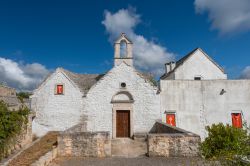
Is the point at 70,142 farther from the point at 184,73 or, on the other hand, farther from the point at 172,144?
the point at 184,73

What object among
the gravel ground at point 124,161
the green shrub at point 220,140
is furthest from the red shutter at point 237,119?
the green shrub at point 220,140

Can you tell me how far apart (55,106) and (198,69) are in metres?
15.4

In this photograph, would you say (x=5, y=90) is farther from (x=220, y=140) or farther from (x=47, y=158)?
(x=220, y=140)

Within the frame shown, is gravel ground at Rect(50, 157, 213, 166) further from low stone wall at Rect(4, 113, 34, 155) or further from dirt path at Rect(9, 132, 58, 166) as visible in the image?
low stone wall at Rect(4, 113, 34, 155)

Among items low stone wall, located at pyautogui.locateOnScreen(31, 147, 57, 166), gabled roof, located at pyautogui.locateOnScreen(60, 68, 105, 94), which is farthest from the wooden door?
low stone wall, located at pyautogui.locateOnScreen(31, 147, 57, 166)

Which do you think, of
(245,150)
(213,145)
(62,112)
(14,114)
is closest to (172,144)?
(213,145)

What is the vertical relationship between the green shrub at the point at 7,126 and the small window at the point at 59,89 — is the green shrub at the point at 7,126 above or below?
below

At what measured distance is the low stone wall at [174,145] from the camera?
1113 centimetres

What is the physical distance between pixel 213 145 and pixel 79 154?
6802 mm

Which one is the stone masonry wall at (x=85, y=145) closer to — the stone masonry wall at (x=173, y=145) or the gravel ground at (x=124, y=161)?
the gravel ground at (x=124, y=161)

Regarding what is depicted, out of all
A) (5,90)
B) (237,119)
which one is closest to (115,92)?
(237,119)

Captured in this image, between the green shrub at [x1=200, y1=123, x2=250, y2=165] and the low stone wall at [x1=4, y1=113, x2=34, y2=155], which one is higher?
the green shrub at [x1=200, y1=123, x2=250, y2=165]

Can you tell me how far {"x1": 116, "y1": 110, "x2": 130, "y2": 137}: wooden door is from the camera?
17.3 m

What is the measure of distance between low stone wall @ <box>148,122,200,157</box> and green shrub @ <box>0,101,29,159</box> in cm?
758
